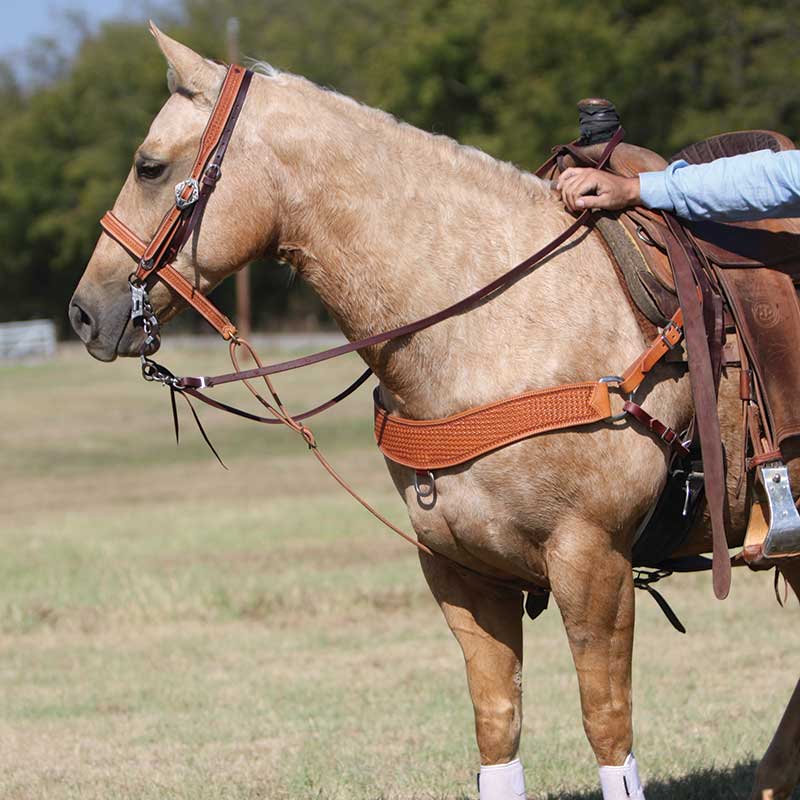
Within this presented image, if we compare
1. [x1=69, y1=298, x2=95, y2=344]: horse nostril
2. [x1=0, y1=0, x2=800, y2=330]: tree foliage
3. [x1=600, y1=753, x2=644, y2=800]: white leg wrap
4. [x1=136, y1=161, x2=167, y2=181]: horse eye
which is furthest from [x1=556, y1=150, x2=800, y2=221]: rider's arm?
[x1=0, y1=0, x2=800, y2=330]: tree foliage

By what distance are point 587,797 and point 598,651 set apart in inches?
70.7

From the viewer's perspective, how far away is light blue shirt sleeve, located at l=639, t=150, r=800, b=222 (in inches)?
159

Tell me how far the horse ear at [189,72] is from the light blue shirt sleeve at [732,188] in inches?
53.9

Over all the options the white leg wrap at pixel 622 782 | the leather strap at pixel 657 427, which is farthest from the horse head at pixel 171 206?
the white leg wrap at pixel 622 782

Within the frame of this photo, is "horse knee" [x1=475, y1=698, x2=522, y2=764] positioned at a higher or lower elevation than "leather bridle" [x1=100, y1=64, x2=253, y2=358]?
lower

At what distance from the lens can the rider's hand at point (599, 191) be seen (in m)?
4.14

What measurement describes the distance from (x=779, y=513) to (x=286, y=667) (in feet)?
16.3

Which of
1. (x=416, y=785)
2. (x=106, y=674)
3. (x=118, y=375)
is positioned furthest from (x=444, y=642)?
(x=118, y=375)

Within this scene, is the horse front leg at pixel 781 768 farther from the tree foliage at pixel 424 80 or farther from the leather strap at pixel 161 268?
the tree foliage at pixel 424 80

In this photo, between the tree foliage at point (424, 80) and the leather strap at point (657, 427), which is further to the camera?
the tree foliage at point (424, 80)

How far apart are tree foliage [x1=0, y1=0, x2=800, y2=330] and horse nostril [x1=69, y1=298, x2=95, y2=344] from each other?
1058 inches

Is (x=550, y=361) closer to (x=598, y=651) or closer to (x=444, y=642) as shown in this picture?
(x=598, y=651)

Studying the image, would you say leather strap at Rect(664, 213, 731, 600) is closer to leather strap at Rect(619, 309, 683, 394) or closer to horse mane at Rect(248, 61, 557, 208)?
leather strap at Rect(619, 309, 683, 394)

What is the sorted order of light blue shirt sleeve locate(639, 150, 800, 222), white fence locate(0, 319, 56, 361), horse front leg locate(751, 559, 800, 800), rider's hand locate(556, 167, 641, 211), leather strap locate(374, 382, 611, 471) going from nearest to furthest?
leather strap locate(374, 382, 611, 471)
light blue shirt sleeve locate(639, 150, 800, 222)
rider's hand locate(556, 167, 641, 211)
horse front leg locate(751, 559, 800, 800)
white fence locate(0, 319, 56, 361)
